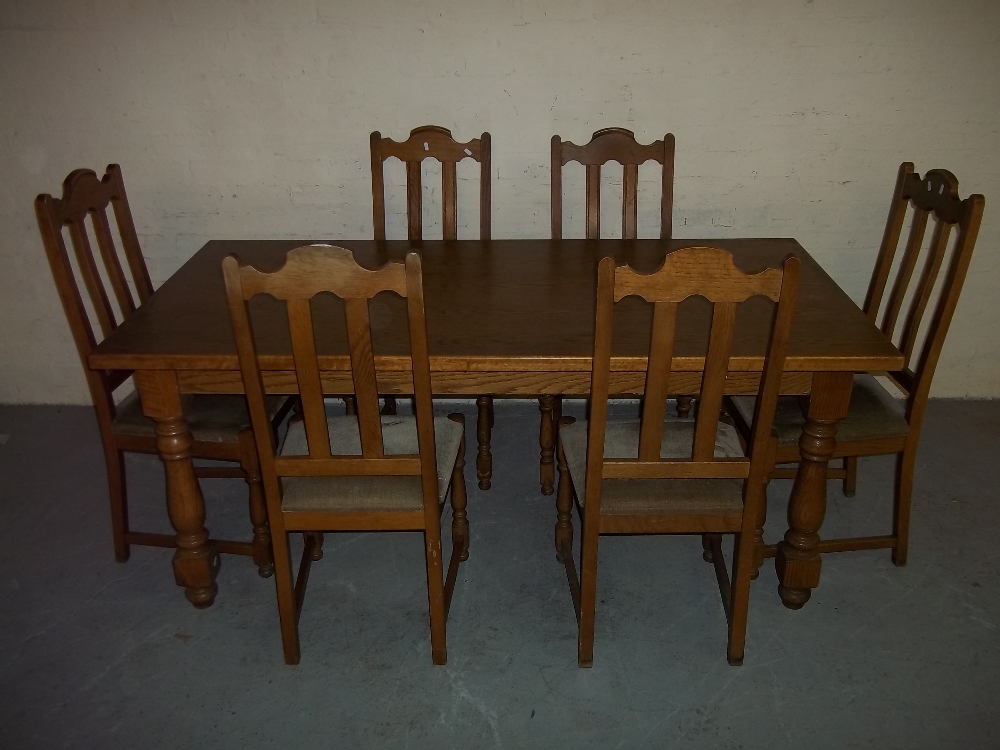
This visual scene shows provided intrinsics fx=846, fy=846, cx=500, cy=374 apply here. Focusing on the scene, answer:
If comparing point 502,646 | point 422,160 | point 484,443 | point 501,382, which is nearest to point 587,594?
point 502,646

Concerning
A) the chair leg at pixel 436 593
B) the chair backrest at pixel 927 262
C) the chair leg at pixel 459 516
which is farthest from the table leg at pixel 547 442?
the chair backrest at pixel 927 262

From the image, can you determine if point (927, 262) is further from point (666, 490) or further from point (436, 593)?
point (436, 593)

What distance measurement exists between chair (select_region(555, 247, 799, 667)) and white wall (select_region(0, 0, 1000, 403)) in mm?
1136

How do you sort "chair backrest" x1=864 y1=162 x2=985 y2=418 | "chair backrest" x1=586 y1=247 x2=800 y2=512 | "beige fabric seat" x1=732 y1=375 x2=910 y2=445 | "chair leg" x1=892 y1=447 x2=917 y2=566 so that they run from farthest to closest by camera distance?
"chair leg" x1=892 y1=447 x2=917 y2=566 < "beige fabric seat" x1=732 y1=375 x2=910 y2=445 < "chair backrest" x1=864 y1=162 x2=985 y2=418 < "chair backrest" x1=586 y1=247 x2=800 y2=512

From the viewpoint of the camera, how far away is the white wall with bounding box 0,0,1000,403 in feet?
8.93

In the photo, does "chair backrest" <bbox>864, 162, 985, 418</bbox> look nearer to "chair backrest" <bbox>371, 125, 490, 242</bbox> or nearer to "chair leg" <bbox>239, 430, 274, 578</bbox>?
"chair backrest" <bbox>371, 125, 490, 242</bbox>

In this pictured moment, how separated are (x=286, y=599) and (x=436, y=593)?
37 cm

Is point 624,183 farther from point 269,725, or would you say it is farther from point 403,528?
point 269,725

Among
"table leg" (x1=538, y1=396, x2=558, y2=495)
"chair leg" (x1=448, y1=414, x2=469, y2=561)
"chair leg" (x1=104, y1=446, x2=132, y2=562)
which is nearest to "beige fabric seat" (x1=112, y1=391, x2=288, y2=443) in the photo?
"chair leg" (x1=104, y1=446, x2=132, y2=562)

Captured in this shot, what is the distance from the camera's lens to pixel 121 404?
2420 millimetres

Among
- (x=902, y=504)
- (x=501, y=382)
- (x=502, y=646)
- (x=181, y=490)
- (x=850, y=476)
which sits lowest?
(x=502, y=646)

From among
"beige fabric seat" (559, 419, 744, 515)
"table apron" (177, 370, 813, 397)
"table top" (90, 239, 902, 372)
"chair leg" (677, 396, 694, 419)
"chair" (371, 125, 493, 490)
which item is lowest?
"chair leg" (677, 396, 694, 419)

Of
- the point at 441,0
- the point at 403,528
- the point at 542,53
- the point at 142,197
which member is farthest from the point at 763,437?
the point at 142,197

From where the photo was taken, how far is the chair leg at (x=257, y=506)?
225 cm
